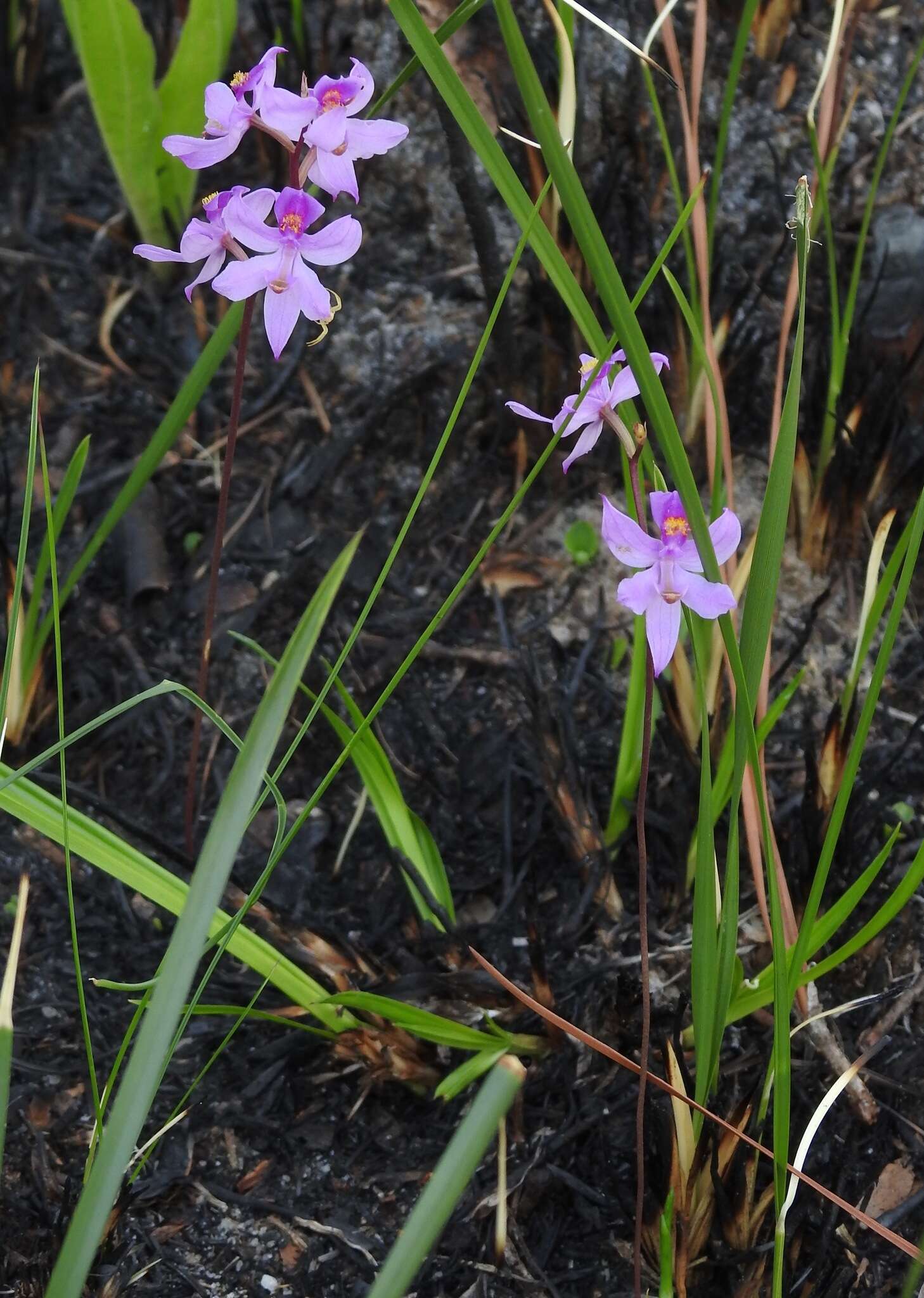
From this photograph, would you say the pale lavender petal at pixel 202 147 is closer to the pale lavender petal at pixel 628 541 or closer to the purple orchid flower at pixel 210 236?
the purple orchid flower at pixel 210 236

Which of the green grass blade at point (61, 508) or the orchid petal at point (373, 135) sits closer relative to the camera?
the orchid petal at point (373, 135)

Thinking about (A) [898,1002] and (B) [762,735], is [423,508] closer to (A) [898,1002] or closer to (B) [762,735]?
(B) [762,735]

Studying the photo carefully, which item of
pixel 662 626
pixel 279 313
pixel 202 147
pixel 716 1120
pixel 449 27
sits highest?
pixel 449 27

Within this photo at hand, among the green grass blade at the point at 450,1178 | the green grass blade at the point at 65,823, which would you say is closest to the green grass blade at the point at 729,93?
the green grass blade at the point at 65,823

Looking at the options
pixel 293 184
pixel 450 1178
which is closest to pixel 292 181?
pixel 293 184

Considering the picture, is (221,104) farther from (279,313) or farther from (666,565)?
(666,565)
